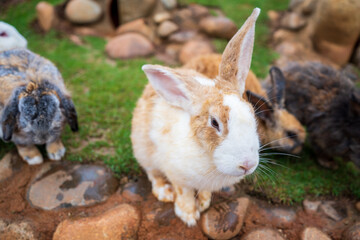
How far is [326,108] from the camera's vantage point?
3744mm

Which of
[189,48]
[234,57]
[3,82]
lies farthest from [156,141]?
[189,48]

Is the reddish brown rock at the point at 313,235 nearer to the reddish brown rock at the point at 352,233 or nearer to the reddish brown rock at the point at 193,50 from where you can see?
the reddish brown rock at the point at 352,233

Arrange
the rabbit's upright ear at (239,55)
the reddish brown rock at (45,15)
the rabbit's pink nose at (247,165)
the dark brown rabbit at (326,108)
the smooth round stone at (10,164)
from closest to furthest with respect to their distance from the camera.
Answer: the rabbit's pink nose at (247,165) < the rabbit's upright ear at (239,55) < the smooth round stone at (10,164) < the dark brown rabbit at (326,108) < the reddish brown rock at (45,15)

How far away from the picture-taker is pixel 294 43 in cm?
611

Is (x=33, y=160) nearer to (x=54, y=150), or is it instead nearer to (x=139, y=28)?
(x=54, y=150)

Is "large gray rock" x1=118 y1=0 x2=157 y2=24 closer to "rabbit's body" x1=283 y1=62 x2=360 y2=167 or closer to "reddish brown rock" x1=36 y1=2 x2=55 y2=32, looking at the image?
"reddish brown rock" x1=36 y1=2 x2=55 y2=32

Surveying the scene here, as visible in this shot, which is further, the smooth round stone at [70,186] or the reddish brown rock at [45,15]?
the reddish brown rock at [45,15]

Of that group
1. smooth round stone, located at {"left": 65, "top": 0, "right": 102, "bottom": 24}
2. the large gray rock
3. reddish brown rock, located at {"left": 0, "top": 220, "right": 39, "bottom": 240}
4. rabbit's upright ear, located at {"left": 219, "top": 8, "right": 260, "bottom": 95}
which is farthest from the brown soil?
the large gray rock

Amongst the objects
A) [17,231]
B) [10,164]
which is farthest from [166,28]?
[17,231]

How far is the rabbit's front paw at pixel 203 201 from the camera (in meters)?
2.64

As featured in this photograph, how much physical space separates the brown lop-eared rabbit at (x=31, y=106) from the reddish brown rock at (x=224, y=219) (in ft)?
5.48

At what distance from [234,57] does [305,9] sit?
16.6 feet

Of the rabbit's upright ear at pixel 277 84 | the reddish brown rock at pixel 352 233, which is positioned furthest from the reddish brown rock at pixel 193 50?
the reddish brown rock at pixel 352 233

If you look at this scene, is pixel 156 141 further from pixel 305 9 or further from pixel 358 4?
pixel 305 9
